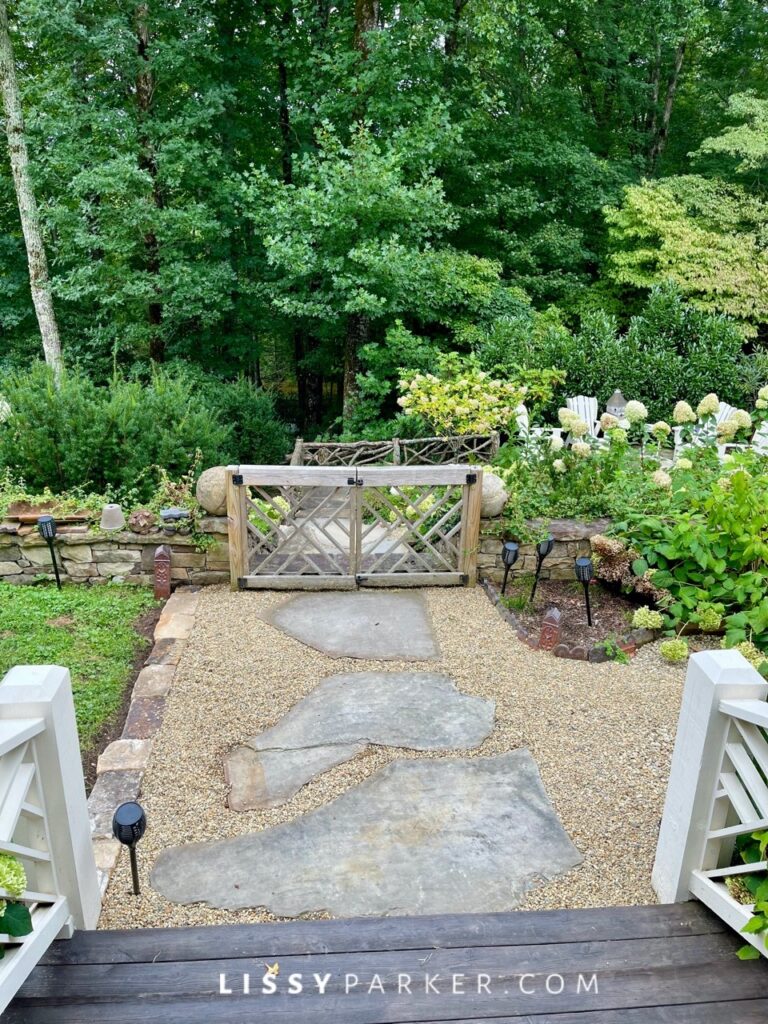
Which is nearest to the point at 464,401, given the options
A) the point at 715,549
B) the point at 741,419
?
the point at 741,419

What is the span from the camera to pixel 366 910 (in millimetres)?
2451

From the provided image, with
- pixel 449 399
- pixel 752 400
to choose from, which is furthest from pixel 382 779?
pixel 752 400

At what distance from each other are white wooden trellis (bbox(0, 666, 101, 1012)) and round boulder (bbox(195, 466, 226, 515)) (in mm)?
3076

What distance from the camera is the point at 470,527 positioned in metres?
5.29

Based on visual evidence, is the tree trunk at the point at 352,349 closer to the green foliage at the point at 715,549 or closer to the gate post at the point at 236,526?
the gate post at the point at 236,526

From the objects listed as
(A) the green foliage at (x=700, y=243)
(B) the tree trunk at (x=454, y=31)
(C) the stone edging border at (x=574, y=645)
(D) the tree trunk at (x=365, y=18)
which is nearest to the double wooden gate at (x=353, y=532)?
(C) the stone edging border at (x=574, y=645)

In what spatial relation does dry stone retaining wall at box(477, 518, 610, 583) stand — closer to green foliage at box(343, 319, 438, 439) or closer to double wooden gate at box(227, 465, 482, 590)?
double wooden gate at box(227, 465, 482, 590)

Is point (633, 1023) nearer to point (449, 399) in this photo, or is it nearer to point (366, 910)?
point (366, 910)

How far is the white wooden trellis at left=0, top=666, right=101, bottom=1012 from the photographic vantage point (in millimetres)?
1801

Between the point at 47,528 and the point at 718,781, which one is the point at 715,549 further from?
the point at 47,528

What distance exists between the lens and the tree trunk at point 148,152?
908cm

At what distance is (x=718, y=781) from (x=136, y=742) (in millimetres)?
2543

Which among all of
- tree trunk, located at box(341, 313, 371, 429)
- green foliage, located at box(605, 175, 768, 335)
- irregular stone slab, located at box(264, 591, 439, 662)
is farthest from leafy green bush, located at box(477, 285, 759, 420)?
irregular stone slab, located at box(264, 591, 439, 662)

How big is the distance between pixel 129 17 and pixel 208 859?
32.8 feet
